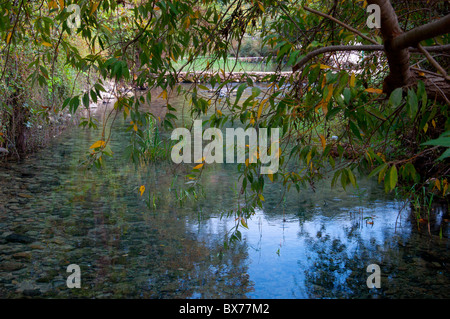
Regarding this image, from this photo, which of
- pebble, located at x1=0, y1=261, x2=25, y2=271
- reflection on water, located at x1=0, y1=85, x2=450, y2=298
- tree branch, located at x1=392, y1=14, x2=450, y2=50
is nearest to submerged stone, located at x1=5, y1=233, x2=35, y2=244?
reflection on water, located at x1=0, y1=85, x2=450, y2=298

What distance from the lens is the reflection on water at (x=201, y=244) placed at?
346 centimetres

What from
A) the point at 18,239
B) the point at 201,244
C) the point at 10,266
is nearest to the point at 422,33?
the point at 201,244

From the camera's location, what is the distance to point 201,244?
4281 mm

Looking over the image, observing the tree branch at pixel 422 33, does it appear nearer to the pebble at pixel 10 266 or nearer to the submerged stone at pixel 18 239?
the pebble at pixel 10 266

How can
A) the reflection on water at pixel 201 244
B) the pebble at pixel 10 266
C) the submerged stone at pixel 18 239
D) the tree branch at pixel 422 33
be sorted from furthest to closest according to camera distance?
the submerged stone at pixel 18 239, the pebble at pixel 10 266, the reflection on water at pixel 201 244, the tree branch at pixel 422 33

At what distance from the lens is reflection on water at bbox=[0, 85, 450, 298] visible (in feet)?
11.4

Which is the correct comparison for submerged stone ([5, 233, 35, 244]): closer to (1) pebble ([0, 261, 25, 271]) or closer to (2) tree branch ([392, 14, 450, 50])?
(1) pebble ([0, 261, 25, 271])

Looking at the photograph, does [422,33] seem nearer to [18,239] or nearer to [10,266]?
[10,266]

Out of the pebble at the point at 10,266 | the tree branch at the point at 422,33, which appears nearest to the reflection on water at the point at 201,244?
the pebble at the point at 10,266

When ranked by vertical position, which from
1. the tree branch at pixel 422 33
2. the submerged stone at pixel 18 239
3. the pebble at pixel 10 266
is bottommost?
the pebble at pixel 10 266

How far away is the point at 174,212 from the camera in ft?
16.9

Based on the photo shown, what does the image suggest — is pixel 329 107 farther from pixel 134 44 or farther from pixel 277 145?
pixel 134 44

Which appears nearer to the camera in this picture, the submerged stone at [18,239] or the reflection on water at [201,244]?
the reflection on water at [201,244]
